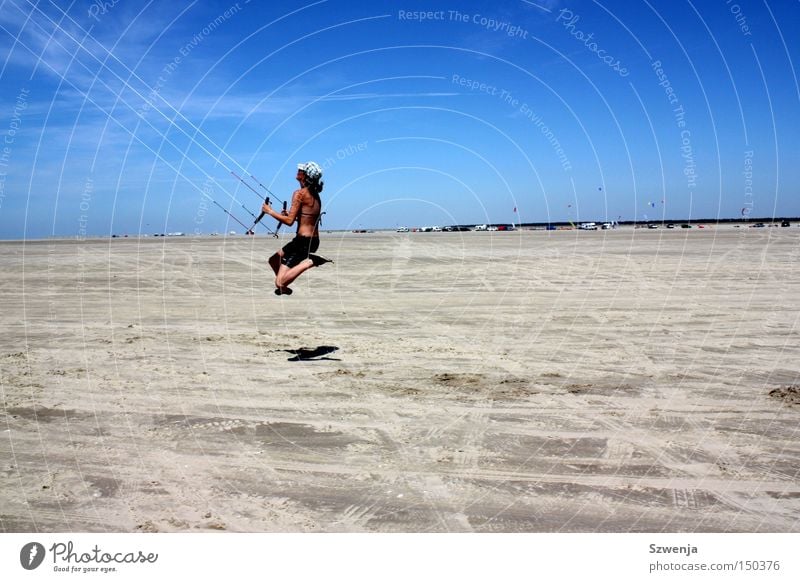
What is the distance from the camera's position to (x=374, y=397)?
944cm

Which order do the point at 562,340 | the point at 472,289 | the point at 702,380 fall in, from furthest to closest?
1. the point at 472,289
2. the point at 562,340
3. the point at 702,380

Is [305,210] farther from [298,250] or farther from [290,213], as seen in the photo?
[298,250]

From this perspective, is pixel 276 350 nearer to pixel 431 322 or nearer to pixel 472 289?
pixel 431 322

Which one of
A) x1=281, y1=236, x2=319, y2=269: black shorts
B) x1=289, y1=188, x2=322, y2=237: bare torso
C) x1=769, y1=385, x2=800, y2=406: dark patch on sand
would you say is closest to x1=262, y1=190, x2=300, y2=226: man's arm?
x1=289, y1=188, x2=322, y2=237: bare torso

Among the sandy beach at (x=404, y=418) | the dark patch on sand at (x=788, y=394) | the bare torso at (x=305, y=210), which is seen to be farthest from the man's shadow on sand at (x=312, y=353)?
the dark patch on sand at (x=788, y=394)

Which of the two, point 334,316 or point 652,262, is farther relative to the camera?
point 652,262

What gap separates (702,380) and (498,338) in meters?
4.90

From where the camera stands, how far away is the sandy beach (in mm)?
5750

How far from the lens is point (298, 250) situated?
11484 mm

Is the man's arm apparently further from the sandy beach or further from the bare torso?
the sandy beach

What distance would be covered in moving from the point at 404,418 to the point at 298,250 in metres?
4.48

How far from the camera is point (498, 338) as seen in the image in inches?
558
